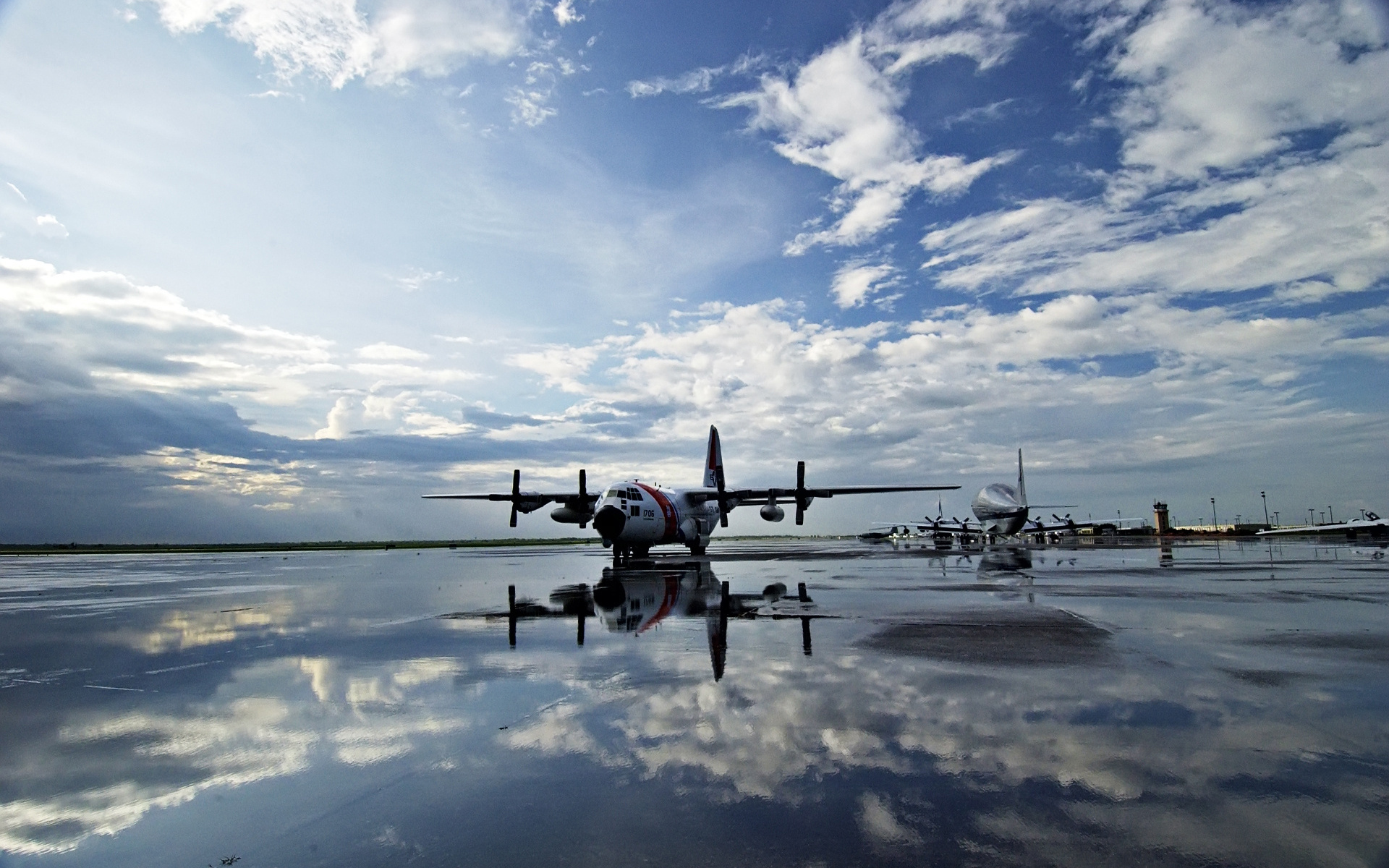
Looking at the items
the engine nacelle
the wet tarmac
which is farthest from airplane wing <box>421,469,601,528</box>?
the wet tarmac

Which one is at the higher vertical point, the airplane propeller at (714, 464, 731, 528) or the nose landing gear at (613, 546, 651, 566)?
the airplane propeller at (714, 464, 731, 528)

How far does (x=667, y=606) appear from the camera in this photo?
14.1 meters

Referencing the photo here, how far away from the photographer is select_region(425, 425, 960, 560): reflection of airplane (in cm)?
2877

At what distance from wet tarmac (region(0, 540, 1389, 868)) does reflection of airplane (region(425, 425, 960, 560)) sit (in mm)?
16565

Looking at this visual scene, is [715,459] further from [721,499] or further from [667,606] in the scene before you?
[667,606]

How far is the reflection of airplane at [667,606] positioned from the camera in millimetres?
10969

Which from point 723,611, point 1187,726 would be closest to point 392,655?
point 723,611

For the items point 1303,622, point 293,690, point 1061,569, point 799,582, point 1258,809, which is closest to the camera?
point 1258,809

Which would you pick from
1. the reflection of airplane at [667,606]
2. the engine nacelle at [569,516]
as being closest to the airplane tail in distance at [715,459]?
the engine nacelle at [569,516]

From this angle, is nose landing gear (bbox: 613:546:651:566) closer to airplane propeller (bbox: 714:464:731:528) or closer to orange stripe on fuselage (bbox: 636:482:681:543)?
orange stripe on fuselage (bbox: 636:482:681:543)

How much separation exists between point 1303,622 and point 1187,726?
8.07 meters

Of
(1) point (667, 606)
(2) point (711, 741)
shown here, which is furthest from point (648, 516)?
(2) point (711, 741)

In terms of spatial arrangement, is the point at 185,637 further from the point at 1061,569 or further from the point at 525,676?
the point at 1061,569

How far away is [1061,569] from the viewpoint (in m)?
25.1
